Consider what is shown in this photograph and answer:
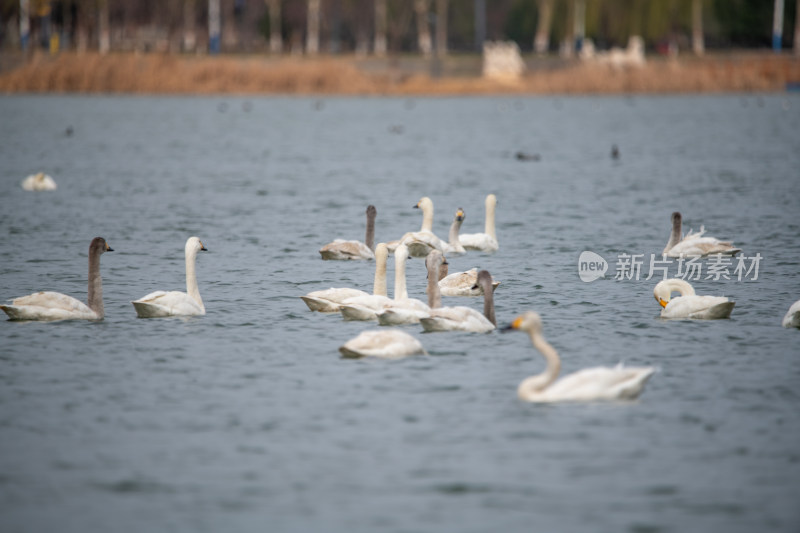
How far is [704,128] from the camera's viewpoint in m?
60.1

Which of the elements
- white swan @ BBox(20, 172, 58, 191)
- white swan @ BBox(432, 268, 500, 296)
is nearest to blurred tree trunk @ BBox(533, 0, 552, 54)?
white swan @ BBox(20, 172, 58, 191)

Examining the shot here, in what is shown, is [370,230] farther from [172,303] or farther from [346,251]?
[172,303]

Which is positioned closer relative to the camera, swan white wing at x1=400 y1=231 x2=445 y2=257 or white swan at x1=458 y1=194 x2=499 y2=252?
swan white wing at x1=400 y1=231 x2=445 y2=257

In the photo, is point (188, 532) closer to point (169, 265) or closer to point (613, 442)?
point (613, 442)

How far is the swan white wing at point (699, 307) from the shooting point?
49.8 feet

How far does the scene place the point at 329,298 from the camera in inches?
612

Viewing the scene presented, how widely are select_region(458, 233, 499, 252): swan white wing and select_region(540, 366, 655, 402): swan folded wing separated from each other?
394 inches

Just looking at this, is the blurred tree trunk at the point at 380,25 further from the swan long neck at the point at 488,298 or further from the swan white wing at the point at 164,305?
the swan long neck at the point at 488,298

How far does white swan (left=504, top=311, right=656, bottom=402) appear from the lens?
11.3 metres

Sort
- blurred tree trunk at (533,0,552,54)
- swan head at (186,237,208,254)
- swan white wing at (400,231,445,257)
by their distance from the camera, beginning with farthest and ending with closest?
1. blurred tree trunk at (533,0,552,54)
2. swan white wing at (400,231,445,257)
3. swan head at (186,237,208,254)

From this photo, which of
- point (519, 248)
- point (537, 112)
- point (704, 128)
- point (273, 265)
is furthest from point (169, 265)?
point (537, 112)

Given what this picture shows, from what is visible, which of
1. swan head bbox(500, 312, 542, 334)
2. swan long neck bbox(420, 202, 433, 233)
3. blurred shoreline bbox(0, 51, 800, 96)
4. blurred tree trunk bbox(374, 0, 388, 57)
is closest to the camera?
swan head bbox(500, 312, 542, 334)

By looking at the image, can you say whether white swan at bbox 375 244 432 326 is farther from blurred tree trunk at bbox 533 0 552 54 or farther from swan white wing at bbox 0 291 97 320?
blurred tree trunk at bbox 533 0 552 54

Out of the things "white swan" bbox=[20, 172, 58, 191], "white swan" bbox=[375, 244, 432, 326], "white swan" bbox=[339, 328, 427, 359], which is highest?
"white swan" bbox=[20, 172, 58, 191]
